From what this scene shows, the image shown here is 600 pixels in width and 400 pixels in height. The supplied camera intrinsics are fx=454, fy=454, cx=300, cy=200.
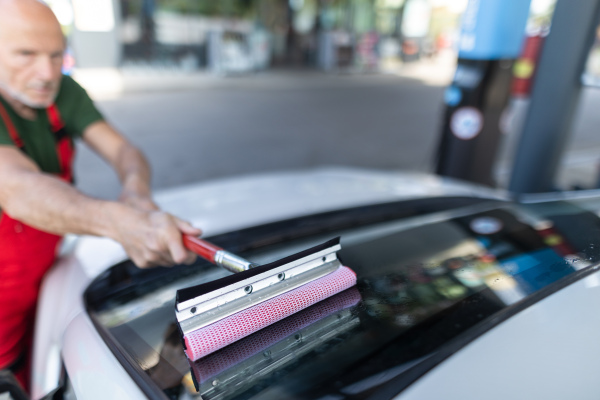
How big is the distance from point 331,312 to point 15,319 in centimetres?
117

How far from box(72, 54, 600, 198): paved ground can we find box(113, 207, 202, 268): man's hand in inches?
145

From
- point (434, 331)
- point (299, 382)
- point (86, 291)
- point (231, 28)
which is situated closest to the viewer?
point (299, 382)

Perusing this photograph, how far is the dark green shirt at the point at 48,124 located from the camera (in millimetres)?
1549

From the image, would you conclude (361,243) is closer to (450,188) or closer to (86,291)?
(86,291)

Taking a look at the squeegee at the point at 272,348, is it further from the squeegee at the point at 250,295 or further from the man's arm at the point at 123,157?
the man's arm at the point at 123,157

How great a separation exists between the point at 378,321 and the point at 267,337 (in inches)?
10.2

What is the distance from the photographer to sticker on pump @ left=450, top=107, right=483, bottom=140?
401cm

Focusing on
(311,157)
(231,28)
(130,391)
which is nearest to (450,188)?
(130,391)

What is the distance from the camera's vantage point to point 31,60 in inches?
56.1

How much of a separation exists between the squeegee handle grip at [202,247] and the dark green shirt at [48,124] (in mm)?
710

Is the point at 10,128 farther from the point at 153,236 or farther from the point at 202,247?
the point at 202,247

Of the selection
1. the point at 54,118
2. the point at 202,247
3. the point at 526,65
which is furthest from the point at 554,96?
the point at 526,65

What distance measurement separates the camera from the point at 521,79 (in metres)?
9.73

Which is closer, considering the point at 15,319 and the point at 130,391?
the point at 130,391
